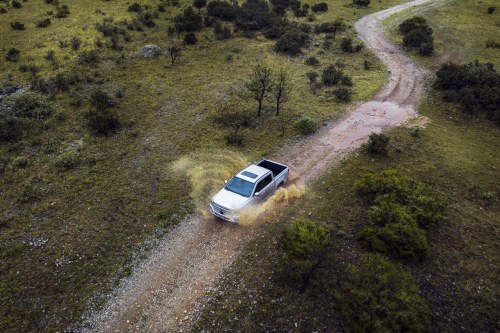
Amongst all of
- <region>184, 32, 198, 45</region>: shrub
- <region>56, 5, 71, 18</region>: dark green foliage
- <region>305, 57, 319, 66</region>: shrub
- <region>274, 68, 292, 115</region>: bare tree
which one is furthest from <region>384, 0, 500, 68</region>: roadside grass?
<region>56, 5, 71, 18</region>: dark green foliage

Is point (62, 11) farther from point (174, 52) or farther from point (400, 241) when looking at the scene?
point (400, 241)

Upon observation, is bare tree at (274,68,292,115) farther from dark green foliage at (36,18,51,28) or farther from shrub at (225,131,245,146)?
dark green foliage at (36,18,51,28)

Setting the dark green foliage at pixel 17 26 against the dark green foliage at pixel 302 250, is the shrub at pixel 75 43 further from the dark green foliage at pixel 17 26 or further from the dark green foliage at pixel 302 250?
the dark green foliage at pixel 302 250

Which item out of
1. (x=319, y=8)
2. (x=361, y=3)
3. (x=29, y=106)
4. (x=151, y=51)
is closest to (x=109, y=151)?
(x=29, y=106)

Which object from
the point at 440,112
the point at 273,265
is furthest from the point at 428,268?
the point at 440,112

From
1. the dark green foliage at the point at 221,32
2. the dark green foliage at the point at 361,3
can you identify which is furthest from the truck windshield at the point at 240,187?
the dark green foliage at the point at 361,3

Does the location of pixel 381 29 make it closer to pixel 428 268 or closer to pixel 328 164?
pixel 328 164
